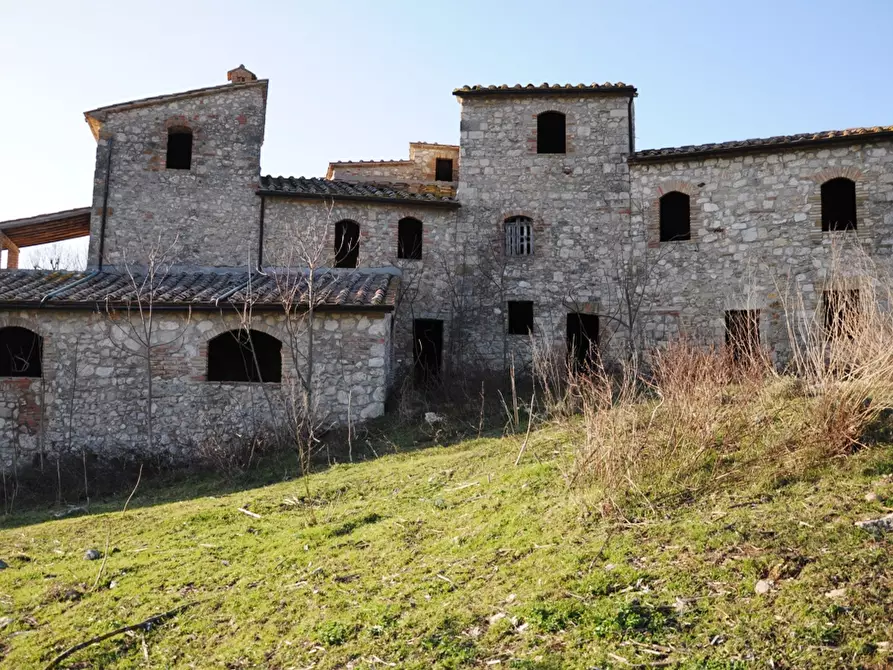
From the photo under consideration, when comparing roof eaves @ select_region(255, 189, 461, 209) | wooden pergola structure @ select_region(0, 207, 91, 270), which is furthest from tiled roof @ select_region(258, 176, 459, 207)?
wooden pergola structure @ select_region(0, 207, 91, 270)

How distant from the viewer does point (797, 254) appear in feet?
49.2

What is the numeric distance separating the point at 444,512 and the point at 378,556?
115 centimetres

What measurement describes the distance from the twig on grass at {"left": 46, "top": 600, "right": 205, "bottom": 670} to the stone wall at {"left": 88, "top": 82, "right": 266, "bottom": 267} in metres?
10.7

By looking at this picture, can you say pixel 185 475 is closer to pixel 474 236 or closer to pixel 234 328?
pixel 234 328

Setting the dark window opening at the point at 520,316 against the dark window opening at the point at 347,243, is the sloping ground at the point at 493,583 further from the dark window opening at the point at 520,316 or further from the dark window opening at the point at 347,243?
the dark window opening at the point at 347,243

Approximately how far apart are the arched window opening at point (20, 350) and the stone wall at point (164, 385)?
734 millimetres

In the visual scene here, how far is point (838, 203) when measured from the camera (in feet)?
49.5

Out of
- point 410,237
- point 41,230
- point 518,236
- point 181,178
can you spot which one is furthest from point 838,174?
point 41,230

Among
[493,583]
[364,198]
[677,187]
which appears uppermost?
[677,187]

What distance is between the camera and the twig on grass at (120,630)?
568 cm

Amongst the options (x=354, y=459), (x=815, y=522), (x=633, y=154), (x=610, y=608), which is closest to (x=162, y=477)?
(x=354, y=459)

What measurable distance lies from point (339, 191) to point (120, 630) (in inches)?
465

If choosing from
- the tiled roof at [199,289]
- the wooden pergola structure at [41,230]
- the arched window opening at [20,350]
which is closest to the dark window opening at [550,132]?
the tiled roof at [199,289]

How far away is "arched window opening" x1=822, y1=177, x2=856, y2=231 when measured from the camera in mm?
14961
